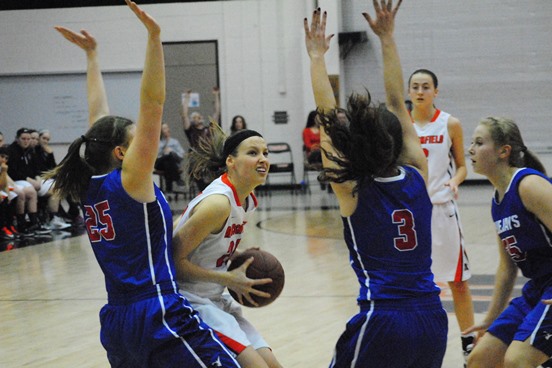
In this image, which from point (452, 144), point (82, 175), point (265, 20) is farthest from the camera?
point (265, 20)

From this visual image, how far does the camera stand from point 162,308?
2.76 meters

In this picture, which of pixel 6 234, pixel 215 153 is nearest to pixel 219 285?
pixel 215 153

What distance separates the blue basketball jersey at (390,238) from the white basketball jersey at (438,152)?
2.42 meters

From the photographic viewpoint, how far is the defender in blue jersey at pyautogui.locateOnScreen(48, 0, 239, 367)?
8.84ft

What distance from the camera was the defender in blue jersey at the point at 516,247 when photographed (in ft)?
10.3

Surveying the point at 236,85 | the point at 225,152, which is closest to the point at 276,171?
the point at 236,85

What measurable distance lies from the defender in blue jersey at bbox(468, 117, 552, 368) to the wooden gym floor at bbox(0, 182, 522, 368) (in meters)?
1.15

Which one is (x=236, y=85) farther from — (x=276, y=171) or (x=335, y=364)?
(x=335, y=364)

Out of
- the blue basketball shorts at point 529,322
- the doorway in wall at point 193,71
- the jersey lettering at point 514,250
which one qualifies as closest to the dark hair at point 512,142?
the jersey lettering at point 514,250

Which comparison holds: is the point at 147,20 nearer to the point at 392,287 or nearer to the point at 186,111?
the point at 392,287

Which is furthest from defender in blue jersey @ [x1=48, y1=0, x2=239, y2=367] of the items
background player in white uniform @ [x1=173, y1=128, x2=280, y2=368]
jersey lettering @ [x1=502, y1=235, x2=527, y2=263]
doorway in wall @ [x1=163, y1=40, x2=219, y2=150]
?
doorway in wall @ [x1=163, y1=40, x2=219, y2=150]

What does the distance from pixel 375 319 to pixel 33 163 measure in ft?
32.0

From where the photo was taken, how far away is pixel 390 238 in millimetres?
2727

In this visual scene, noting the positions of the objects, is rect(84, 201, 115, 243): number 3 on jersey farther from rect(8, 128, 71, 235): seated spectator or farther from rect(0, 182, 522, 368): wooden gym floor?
rect(8, 128, 71, 235): seated spectator
